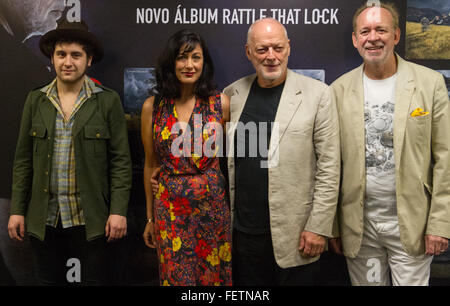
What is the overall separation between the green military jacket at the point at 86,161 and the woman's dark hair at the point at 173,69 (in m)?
0.39

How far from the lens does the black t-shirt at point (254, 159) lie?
8.18ft

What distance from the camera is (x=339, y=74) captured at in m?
3.09

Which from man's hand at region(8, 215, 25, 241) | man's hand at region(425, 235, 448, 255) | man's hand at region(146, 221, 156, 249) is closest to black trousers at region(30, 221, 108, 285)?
man's hand at region(8, 215, 25, 241)

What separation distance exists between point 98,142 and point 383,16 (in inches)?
77.1

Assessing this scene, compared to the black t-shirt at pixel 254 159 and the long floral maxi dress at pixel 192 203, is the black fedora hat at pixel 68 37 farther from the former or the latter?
the black t-shirt at pixel 254 159

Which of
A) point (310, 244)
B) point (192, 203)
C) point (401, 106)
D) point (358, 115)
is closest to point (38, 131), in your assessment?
point (192, 203)

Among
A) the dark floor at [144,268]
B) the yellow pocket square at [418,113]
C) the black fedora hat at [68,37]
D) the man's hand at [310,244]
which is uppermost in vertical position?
the black fedora hat at [68,37]

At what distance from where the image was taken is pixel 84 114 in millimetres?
2607

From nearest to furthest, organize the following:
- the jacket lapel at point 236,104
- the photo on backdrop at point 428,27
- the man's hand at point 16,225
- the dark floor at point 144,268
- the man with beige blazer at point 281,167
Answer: the man with beige blazer at point 281,167
the jacket lapel at point 236,104
the man's hand at point 16,225
the photo on backdrop at point 428,27
the dark floor at point 144,268

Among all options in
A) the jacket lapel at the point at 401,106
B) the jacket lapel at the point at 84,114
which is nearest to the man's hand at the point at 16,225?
the jacket lapel at the point at 84,114

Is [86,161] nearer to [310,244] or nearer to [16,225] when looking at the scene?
[16,225]
